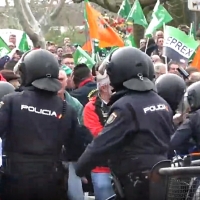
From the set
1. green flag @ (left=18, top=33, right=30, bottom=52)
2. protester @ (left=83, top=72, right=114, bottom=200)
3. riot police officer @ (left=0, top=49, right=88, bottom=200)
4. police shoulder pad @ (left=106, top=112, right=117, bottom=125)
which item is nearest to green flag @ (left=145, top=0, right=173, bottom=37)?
green flag @ (left=18, top=33, right=30, bottom=52)

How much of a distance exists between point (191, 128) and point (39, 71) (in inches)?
58.8

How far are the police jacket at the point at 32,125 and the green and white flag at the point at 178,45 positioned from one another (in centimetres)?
675

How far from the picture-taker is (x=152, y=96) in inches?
233

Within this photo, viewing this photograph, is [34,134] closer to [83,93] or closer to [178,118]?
[178,118]

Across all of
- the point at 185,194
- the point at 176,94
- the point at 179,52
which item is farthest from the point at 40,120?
the point at 179,52

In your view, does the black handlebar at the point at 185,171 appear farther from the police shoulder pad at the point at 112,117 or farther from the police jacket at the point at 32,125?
the police jacket at the point at 32,125

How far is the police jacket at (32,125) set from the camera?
6184mm

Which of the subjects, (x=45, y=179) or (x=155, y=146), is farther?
(x=45, y=179)

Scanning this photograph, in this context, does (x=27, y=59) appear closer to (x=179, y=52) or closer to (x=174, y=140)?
(x=174, y=140)

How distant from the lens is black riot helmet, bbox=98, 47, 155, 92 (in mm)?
5871

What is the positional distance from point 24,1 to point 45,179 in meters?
12.6

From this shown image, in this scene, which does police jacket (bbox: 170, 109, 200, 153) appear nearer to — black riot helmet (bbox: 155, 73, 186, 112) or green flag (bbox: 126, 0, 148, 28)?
black riot helmet (bbox: 155, 73, 186, 112)

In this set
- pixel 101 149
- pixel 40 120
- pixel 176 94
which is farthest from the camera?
pixel 176 94

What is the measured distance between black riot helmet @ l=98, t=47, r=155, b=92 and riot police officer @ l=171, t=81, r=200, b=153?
991 millimetres
